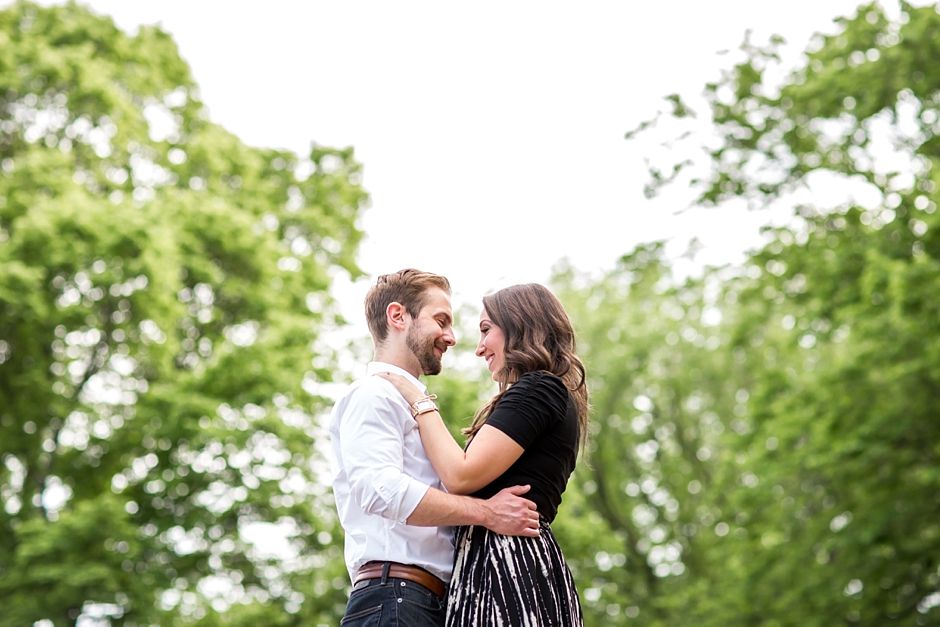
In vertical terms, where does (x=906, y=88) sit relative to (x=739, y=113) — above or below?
below

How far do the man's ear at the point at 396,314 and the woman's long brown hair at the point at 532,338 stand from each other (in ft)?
1.08

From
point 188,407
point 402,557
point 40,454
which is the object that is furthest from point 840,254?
point 40,454

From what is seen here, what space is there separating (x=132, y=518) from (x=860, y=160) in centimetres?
1122

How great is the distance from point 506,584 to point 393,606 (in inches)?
15.6

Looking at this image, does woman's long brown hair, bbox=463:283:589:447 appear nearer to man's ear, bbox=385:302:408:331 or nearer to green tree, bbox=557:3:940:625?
man's ear, bbox=385:302:408:331

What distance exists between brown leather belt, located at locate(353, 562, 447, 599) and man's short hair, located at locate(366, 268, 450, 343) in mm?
858

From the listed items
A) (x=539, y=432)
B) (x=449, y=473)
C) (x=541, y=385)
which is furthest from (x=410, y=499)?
(x=541, y=385)

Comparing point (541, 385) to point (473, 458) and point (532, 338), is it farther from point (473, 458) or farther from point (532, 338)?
point (473, 458)

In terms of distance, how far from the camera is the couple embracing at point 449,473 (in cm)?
350

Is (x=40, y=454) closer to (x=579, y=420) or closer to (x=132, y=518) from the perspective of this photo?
(x=132, y=518)

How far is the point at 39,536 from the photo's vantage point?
13484mm

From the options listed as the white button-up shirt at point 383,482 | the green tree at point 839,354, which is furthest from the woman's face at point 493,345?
the green tree at point 839,354

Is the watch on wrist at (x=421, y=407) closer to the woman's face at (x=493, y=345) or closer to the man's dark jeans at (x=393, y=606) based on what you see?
the woman's face at (x=493, y=345)

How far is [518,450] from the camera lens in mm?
3592
